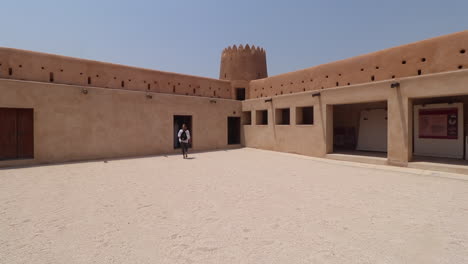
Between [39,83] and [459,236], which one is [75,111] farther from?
[459,236]

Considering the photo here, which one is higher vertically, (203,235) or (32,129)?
(32,129)

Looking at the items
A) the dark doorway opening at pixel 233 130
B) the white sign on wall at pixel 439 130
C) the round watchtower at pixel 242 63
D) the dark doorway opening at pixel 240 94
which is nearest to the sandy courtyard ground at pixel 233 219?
the white sign on wall at pixel 439 130

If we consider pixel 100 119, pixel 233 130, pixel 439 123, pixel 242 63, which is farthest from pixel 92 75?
pixel 439 123

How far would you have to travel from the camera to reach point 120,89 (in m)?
12.8

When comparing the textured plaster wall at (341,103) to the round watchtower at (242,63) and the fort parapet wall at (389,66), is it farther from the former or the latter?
the round watchtower at (242,63)

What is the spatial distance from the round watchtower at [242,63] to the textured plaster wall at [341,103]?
3.60 metres

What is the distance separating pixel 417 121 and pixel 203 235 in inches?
467

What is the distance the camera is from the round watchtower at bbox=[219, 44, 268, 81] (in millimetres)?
19438

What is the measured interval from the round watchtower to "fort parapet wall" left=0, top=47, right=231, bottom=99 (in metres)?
3.07

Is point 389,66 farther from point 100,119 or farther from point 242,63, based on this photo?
point 100,119

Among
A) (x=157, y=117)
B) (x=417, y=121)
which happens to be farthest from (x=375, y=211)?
(x=157, y=117)

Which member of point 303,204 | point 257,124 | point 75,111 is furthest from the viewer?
Answer: point 257,124

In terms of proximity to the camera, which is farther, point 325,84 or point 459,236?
point 325,84

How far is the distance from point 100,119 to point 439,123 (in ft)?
50.0
